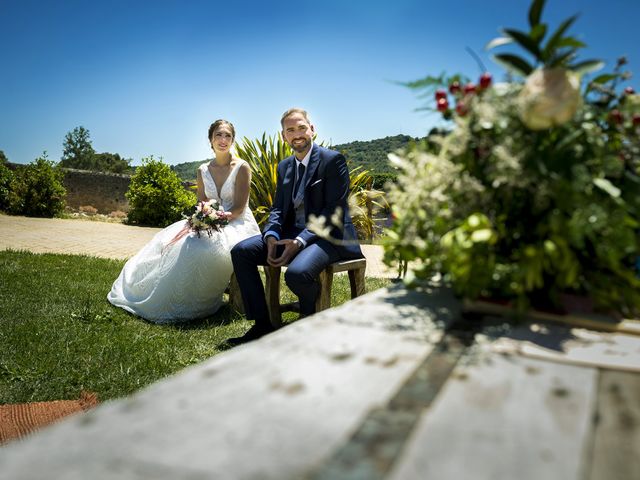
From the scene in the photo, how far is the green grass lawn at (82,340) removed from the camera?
9.95 ft

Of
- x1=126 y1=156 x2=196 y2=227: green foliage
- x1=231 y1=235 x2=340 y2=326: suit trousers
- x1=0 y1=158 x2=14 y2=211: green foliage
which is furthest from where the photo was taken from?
x1=0 y1=158 x2=14 y2=211: green foliage

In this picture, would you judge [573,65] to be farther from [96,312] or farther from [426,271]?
[96,312]

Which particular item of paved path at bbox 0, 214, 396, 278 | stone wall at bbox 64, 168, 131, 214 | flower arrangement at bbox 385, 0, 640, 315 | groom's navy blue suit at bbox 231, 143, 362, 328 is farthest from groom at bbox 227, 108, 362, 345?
stone wall at bbox 64, 168, 131, 214

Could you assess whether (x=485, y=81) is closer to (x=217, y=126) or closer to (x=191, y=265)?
(x=191, y=265)

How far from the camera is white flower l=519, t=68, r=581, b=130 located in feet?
3.81

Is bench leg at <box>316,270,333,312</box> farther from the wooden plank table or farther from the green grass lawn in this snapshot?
the wooden plank table

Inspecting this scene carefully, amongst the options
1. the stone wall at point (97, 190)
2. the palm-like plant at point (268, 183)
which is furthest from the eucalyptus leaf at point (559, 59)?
the stone wall at point (97, 190)

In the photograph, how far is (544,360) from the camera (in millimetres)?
1004

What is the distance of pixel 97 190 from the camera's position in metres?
16.9

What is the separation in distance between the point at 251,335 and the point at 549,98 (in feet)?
10.3

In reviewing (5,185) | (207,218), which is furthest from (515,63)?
(5,185)

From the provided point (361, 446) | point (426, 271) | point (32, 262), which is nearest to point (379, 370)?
point (361, 446)

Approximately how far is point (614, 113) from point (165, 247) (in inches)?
165

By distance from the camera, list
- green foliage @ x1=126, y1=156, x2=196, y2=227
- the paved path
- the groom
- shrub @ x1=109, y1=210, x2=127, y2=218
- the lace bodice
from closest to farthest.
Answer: the groom → the lace bodice → the paved path → green foliage @ x1=126, y1=156, x2=196, y2=227 → shrub @ x1=109, y1=210, x2=127, y2=218
